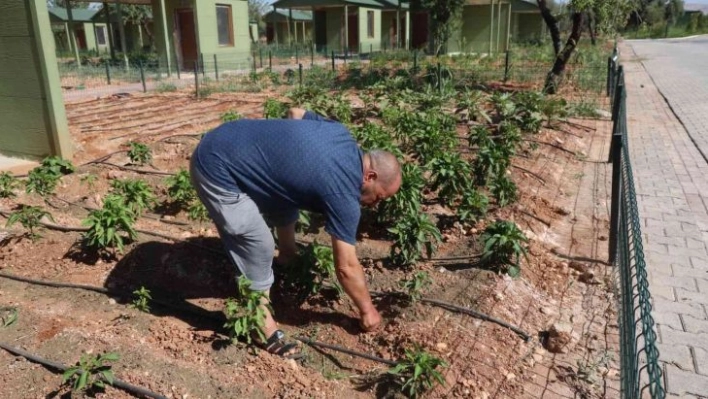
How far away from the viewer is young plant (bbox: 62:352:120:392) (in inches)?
104

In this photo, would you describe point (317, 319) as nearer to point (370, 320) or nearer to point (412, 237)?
point (370, 320)

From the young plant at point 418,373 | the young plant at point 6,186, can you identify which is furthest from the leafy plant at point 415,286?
the young plant at point 6,186

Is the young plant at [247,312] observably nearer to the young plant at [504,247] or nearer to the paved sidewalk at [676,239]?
the young plant at [504,247]

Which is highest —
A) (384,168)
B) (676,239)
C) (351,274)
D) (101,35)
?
(101,35)

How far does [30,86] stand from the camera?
22.8ft

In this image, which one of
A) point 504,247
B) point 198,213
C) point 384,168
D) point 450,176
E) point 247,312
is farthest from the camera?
point 450,176

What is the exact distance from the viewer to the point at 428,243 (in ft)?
13.2

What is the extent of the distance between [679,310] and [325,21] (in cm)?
2975

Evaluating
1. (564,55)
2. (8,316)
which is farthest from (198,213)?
(564,55)

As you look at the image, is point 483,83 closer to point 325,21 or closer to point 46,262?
point 46,262

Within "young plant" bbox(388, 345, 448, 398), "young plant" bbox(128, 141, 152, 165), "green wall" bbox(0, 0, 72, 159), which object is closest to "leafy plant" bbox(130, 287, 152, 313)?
"young plant" bbox(388, 345, 448, 398)

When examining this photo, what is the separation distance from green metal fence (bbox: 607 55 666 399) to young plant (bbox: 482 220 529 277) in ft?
2.20

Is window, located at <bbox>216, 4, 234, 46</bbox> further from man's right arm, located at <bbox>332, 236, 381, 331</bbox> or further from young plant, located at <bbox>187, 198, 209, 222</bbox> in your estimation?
man's right arm, located at <bbox>332, 236, 381, 331</bbox>

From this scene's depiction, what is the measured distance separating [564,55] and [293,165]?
39.5 feet
